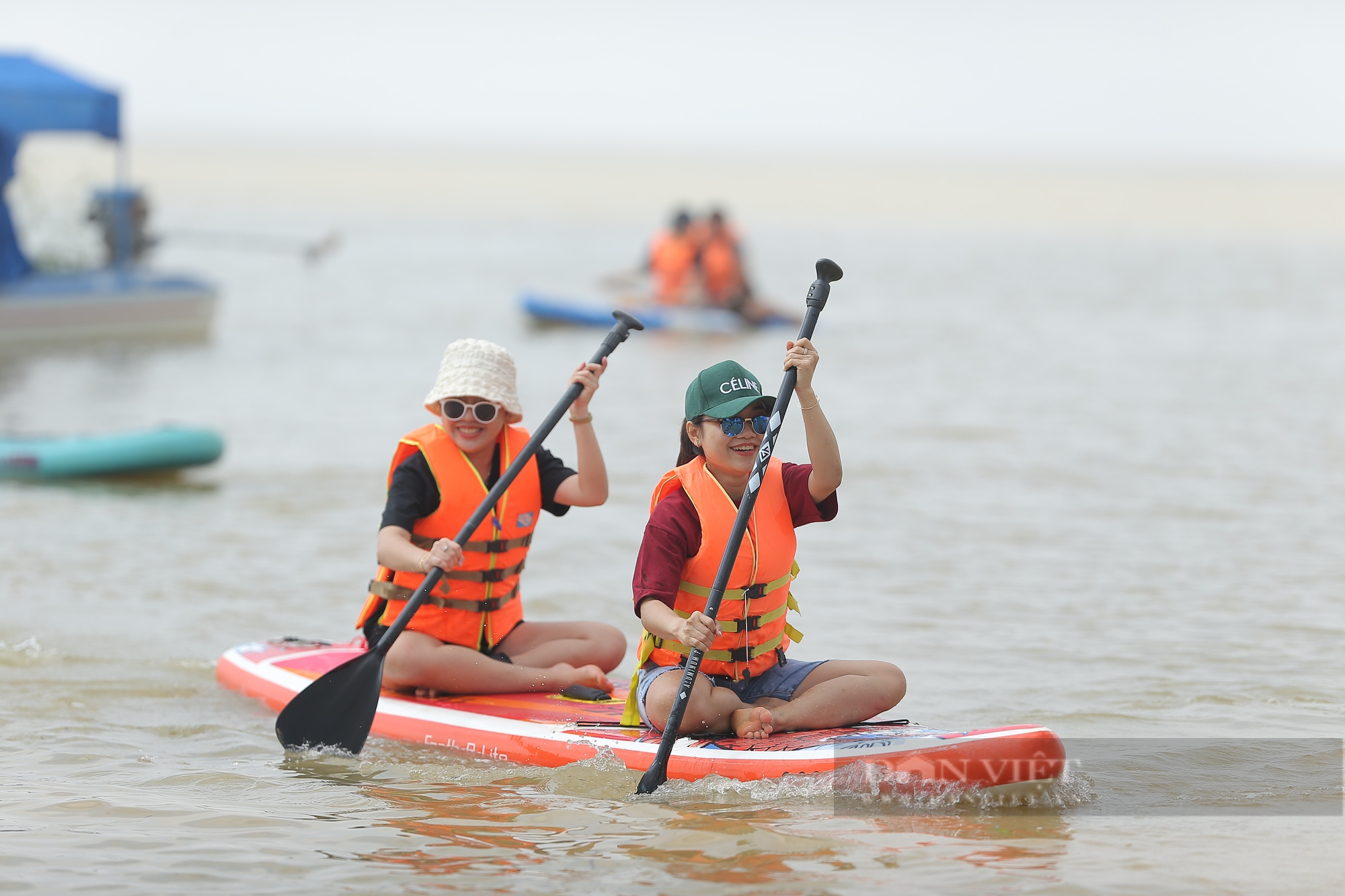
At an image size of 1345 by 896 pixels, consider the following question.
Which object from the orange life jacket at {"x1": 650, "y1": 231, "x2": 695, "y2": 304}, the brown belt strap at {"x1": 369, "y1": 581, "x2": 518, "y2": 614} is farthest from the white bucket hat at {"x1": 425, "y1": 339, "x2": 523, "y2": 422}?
the orange life jacket at {"x1": 650, "y1": 231, "x2": 695, "y2": 304}

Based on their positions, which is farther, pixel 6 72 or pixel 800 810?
pixel 6 72

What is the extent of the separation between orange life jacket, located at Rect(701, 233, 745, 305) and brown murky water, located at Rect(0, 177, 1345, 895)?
0.64 m

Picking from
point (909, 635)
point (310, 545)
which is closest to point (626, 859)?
point (909, 635)

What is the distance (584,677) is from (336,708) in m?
0.80

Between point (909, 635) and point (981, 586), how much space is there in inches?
34.0

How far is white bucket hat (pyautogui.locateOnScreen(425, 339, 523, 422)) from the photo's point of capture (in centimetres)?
493

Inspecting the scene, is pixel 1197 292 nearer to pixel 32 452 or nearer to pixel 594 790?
pixel 32 452

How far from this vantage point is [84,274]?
15.7m

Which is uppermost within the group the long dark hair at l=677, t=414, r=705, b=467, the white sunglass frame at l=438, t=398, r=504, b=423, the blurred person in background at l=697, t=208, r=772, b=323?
the blurred person in background at l=697, t=208, r=772, b=323

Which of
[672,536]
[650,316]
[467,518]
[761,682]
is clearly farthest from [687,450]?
[650,316]

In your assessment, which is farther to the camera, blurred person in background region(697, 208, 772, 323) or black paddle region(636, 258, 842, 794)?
blurred person in background region(697, 208, 772, 323)

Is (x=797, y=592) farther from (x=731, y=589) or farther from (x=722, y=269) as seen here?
(x=722, y=269)

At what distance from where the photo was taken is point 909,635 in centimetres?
654

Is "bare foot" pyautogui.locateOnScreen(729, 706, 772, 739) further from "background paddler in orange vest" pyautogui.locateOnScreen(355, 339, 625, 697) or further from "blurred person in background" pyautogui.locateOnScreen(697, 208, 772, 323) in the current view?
"blurred person in background" pyautogui.locateOnScreen(697, 208, 772, 323)
